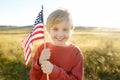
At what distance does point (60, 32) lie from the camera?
159 inches

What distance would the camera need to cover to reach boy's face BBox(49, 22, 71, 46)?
403 cm

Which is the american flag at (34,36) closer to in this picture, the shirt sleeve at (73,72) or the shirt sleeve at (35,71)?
the shirt sleeve at (35,71)

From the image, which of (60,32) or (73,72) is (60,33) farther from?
(73,72)

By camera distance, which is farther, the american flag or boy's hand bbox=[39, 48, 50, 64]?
the american flag

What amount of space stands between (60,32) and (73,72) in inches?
16.9

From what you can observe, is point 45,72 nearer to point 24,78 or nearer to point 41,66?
point 41,66

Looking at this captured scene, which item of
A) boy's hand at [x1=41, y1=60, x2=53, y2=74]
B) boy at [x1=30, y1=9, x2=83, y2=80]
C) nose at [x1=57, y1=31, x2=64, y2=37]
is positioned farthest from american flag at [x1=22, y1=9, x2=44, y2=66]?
boy's hand at [x1=41, y1=60, x2=53, y2=74]

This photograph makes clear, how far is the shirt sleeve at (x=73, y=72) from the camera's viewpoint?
3980 millimetres

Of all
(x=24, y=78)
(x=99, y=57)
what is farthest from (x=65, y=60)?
(x=99, y=57)

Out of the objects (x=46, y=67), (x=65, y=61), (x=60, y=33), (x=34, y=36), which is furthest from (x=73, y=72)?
(x=34, y=36)

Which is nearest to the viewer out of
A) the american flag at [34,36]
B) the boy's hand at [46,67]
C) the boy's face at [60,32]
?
the boy's hand at [46,67]

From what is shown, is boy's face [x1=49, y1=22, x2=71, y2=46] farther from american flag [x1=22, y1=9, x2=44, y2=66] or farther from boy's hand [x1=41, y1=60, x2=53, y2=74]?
boy's hand [x1=41, y1=60, x2=53, y2=74]

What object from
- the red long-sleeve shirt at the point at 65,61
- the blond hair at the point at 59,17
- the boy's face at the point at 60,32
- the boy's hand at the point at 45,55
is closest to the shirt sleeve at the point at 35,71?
the red long-sleeve shirt at the point at 65,61

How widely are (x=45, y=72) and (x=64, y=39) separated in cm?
41
